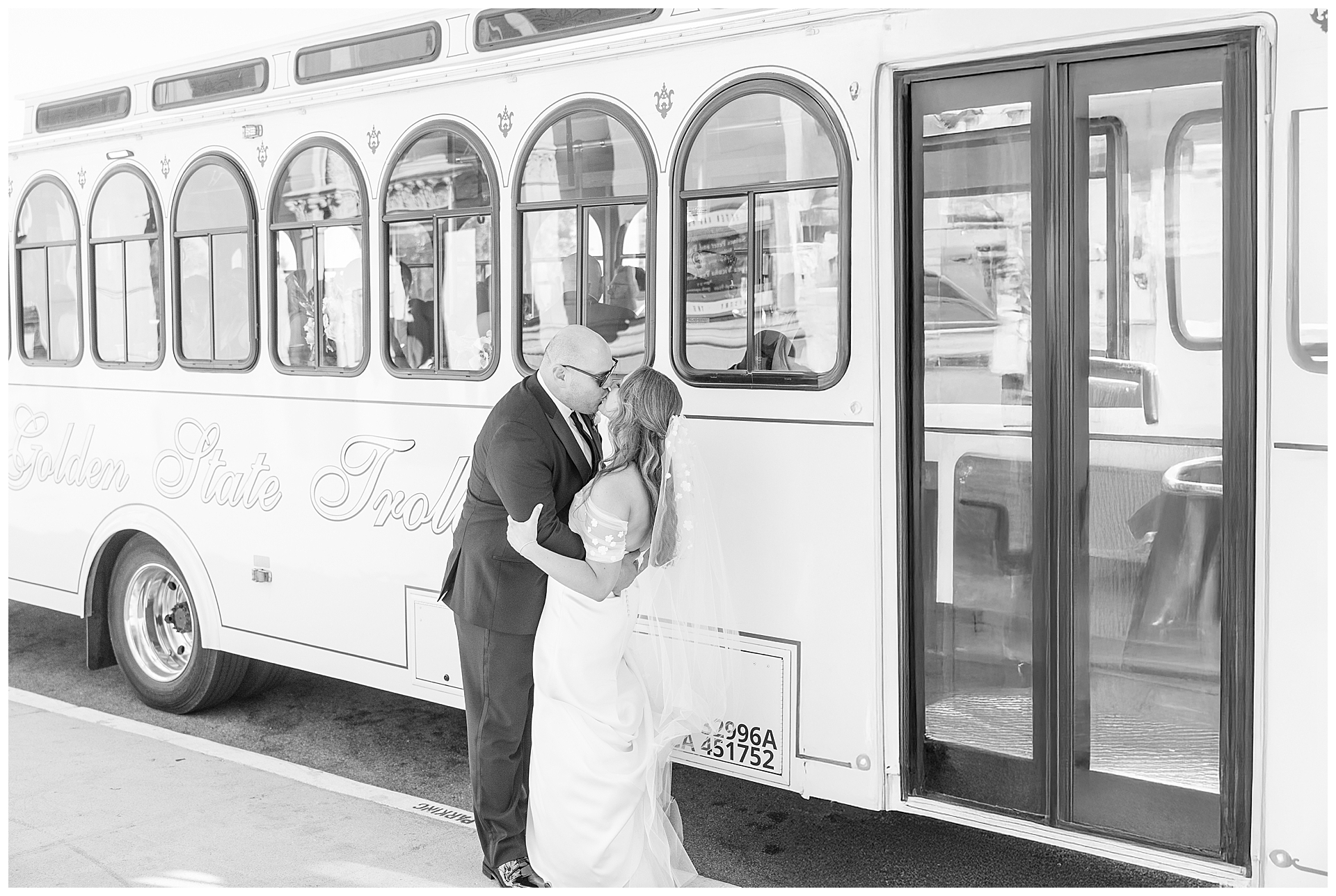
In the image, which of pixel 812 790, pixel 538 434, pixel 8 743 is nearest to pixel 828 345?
pixel 538 434

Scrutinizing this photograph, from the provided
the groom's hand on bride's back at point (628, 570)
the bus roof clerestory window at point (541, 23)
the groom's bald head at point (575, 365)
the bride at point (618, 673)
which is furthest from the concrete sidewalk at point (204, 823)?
the bus roof clerestory window at point (541, 23)

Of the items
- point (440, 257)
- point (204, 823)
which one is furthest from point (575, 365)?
point (204, 823)

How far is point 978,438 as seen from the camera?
3.58 metres

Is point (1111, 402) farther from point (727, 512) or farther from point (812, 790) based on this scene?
point (812, 790)

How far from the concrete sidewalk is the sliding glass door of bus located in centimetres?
119

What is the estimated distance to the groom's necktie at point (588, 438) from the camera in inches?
154

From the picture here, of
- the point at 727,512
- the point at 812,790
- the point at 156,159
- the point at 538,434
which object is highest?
the point at 156,159

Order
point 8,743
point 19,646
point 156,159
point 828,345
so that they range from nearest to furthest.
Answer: point 828,345, point 8,743, point 156,159, point 19,646

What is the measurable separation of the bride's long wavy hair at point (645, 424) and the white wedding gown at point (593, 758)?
0.18 m

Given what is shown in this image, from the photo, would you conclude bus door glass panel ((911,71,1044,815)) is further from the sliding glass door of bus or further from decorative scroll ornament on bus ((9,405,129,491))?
decorative scroll ornament on bus ((9,405,129,491))

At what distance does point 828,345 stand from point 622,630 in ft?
3.49

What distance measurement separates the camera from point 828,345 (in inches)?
147

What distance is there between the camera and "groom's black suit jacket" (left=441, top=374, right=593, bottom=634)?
3703 mm

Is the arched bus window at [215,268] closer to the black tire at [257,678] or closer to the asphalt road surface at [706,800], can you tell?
the black tire at [257,678]
